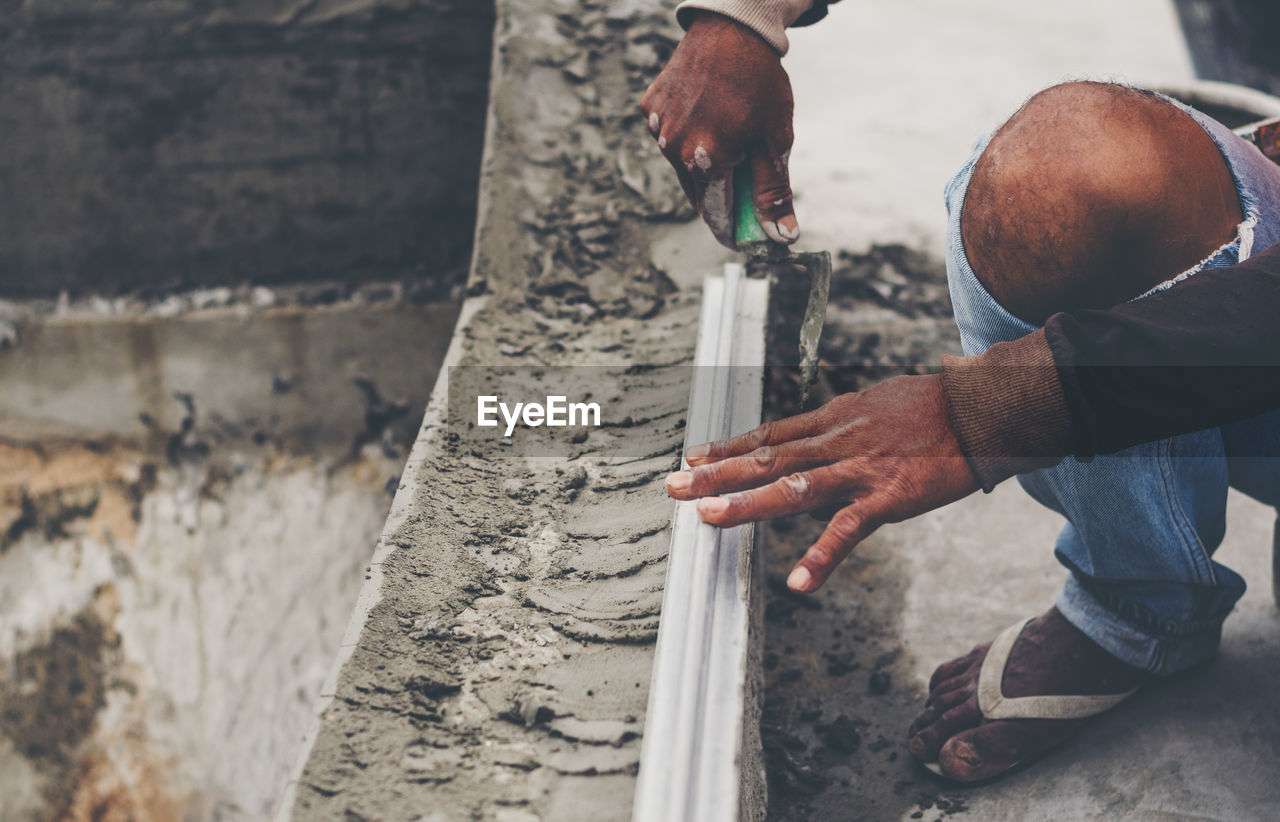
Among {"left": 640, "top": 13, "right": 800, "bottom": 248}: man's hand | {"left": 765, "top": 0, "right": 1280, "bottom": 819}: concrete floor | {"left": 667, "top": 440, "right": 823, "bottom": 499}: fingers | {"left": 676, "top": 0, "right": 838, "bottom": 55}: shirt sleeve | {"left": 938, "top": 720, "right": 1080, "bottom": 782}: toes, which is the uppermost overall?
{"left": 676, "top": 0, "right": 838, "bottom": 55}: shirt sleeve

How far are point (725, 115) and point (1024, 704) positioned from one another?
37.2 inches

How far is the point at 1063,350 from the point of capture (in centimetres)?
95

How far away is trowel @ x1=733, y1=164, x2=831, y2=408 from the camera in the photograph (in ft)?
4.43

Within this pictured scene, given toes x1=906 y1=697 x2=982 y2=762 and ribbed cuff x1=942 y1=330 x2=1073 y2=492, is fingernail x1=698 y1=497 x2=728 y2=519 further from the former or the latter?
toes x1=906 y1=697 x2=982 y2=762

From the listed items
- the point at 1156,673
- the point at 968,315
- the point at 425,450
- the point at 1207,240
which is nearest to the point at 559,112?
the point at 425,450

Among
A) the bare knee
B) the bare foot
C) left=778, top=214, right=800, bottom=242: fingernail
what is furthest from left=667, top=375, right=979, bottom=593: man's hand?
the bare foot

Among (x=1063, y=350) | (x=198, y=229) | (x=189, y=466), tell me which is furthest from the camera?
(x=198, y=229)

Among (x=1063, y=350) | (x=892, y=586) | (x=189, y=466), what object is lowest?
(x=892, y=586)

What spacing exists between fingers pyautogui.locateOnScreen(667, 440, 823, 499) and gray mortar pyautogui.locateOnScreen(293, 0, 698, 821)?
209 mm

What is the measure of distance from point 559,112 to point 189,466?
1.35 metres

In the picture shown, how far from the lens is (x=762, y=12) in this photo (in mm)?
1279

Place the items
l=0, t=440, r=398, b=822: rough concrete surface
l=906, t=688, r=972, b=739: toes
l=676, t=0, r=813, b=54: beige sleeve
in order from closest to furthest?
l=676, t=0, r=813, b=54: beige sleeve → l=906, t=688, r=972, b=739: toes → l=0, t=440, r=398, b=822: rough concrete surface

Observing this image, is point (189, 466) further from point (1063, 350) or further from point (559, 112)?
point (1063, 350)

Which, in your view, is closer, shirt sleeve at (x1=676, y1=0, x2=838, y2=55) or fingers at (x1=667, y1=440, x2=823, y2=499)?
fingers at (x1=667, y1=440, x2=823, y2=499)
